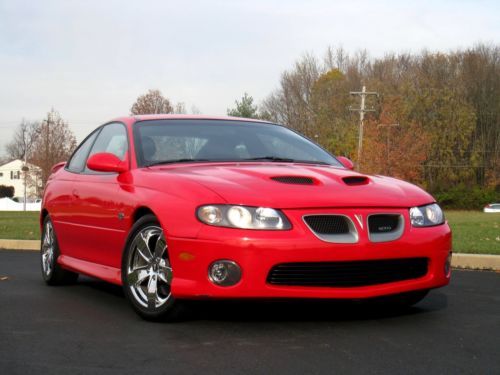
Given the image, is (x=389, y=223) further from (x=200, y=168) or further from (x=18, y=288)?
(x=18, y=288)

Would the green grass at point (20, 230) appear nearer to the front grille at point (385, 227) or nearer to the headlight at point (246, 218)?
the headlight at point (246, 218)

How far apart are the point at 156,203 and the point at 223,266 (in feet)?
2.39

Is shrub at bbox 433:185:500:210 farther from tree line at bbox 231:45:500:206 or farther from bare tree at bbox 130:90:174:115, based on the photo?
bare tree at bbox 130:90:174:115

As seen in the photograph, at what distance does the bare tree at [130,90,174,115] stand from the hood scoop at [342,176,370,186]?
68230mm

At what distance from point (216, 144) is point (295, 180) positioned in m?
1.18

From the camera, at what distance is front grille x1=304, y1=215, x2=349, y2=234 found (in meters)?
4.55

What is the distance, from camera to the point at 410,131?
5350 cm

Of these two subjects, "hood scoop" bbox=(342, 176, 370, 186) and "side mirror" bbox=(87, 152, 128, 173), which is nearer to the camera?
"hood scoop" bbox=(342, 176, 370, 186)

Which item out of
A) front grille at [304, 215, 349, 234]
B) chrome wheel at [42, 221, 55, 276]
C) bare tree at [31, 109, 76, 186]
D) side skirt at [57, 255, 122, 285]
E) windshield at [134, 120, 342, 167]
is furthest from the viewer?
bare tree at [31, 109, 76, 186]

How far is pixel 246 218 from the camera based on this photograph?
4527 mm

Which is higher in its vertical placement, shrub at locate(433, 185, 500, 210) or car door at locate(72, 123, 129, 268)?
car door at locate(72, 123, 129, 268)

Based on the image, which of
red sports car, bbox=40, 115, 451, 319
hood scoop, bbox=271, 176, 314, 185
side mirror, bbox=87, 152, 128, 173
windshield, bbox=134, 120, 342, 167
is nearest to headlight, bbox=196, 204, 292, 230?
red sports car, bbox=40, 115, 451, 319

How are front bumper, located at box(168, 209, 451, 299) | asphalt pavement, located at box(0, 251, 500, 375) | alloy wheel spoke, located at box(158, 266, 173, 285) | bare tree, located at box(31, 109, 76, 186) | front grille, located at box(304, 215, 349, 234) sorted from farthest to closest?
bare tree, located at box(31, 109, 76, 186) < alloy wheel spoke, located at box(158, 266, 173, 285) < front grille, located at box(304, 215, 349, 234) < front bumper, located at box(168, 209, 451, 299) < asphalt pavement, located at box(0, 251, 500, 375)

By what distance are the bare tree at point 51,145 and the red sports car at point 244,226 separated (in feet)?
205
